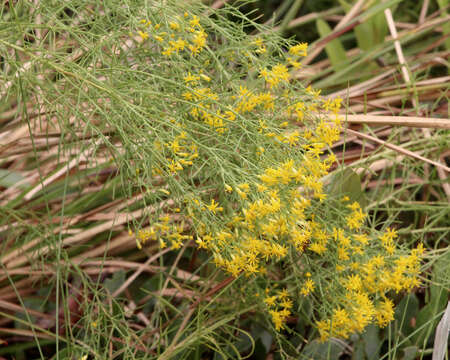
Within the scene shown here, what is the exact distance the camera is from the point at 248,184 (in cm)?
97

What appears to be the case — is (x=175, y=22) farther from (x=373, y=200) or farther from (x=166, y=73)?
(x=373, y=200)

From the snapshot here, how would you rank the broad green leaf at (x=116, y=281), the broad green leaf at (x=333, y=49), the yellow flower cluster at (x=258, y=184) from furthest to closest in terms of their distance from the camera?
the broad green leaf at (x=333, y=49)
the broad green leaf at (x=116, y=281)
the yellow flower cluster at (x=258, y=184)

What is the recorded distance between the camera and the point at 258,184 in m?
0.93

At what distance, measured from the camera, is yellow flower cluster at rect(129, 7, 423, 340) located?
3.13 feet

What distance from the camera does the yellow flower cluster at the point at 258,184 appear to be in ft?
3.13

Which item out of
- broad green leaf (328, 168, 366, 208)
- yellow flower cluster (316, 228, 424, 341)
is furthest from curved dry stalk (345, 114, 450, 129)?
yellow flower cluster (316, 228, 424, 341)

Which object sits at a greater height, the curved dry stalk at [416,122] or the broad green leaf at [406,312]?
the curved dry stalk at [416,122]

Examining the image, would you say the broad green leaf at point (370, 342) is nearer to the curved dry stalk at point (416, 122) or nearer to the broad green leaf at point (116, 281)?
the curved dry stalk at point (416, 122)

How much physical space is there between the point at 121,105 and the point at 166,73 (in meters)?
0.16

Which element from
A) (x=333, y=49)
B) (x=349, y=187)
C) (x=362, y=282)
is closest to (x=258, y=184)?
(x=362, y=282)

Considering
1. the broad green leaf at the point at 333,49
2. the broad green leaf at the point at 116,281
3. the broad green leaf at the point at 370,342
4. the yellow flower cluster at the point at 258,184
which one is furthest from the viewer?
the broad green leaf at the point at 333,49

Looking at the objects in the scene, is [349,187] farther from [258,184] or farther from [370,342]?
[258,184]

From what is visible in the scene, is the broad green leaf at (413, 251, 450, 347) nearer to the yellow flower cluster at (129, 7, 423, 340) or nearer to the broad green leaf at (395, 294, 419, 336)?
the broad green leaf at (395, 294, 419, 336)

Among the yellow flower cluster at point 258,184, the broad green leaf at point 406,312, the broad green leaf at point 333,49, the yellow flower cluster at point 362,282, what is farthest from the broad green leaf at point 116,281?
the broad green leaf at point 333,49
